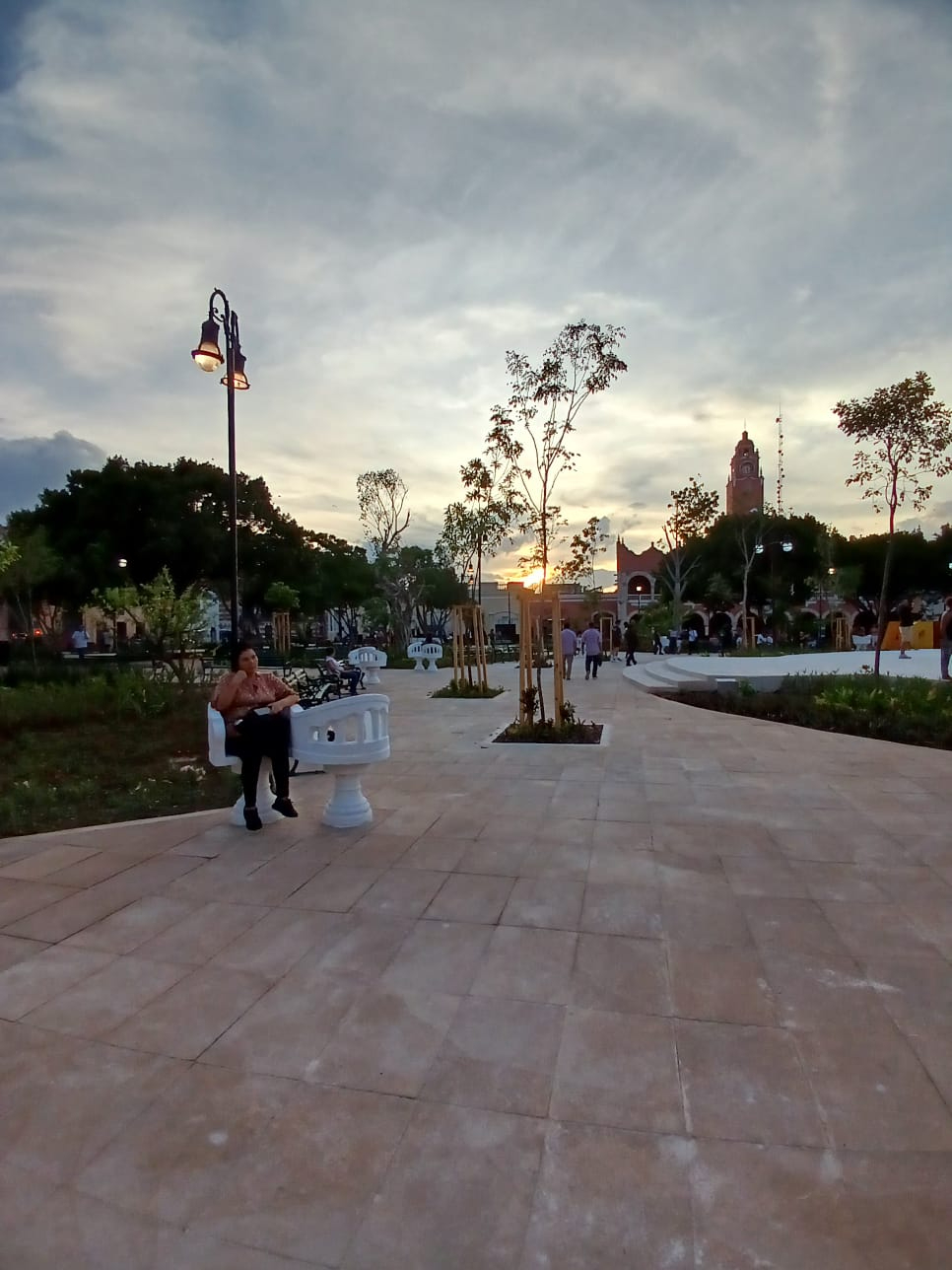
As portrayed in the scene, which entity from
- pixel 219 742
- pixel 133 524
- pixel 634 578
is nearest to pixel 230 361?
pixel 219 742

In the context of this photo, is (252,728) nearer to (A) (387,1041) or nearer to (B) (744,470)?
(A) (387,1041)

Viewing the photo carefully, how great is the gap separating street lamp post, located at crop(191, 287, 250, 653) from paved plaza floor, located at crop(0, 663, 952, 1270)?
3.22m

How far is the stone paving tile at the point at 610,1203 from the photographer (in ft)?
5.01

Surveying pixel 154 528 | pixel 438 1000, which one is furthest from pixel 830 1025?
pixel 154 528

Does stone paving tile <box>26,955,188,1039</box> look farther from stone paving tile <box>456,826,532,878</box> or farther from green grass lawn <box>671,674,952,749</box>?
green grass lawn <box>671,674,952,749</box>

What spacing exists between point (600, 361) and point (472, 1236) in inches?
330

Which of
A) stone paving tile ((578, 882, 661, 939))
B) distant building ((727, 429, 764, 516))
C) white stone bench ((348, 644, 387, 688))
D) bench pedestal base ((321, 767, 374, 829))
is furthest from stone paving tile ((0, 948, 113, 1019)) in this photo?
distant building ((727, 429, 764, 516))

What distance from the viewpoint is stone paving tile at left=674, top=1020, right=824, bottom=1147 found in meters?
1.89

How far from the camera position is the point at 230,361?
686cm

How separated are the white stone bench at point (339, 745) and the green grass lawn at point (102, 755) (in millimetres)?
935

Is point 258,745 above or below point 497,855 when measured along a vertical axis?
above

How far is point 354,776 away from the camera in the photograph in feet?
15.6

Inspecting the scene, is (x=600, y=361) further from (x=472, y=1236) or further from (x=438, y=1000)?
(x=472, y=1236)

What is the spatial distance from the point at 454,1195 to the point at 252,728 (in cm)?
329
